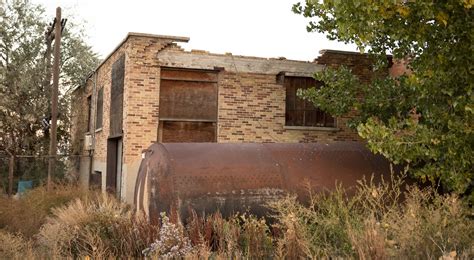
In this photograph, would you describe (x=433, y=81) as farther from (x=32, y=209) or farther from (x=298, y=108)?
(x=32, y=209)

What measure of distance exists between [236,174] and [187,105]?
6947 millimetres

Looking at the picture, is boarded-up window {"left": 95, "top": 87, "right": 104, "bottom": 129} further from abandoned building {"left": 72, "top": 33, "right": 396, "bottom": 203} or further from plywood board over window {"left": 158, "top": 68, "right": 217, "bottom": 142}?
plywood board over window {"left": 158, "top": 68, "right": 217, "bottom": 142}

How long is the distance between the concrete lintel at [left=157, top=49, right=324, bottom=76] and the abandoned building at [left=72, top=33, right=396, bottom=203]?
3 centimetres

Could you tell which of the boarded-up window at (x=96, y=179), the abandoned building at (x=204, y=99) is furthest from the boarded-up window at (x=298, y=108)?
the boarded-up window at (x=96, y=179)

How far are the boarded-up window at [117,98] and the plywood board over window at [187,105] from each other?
1560 mm

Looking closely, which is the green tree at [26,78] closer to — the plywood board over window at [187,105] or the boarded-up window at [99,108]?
the boarded-up window at [99,108]

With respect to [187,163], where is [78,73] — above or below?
above

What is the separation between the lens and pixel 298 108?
48.2ft

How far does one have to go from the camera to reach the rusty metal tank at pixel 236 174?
22.5 ft

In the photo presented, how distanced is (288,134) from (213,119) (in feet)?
8.00

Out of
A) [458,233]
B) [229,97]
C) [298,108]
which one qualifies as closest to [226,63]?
[229,97]

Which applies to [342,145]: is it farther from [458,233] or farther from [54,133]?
[54,133]

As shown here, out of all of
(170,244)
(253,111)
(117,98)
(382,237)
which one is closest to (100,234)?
(170,244)

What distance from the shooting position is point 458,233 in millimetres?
5605
